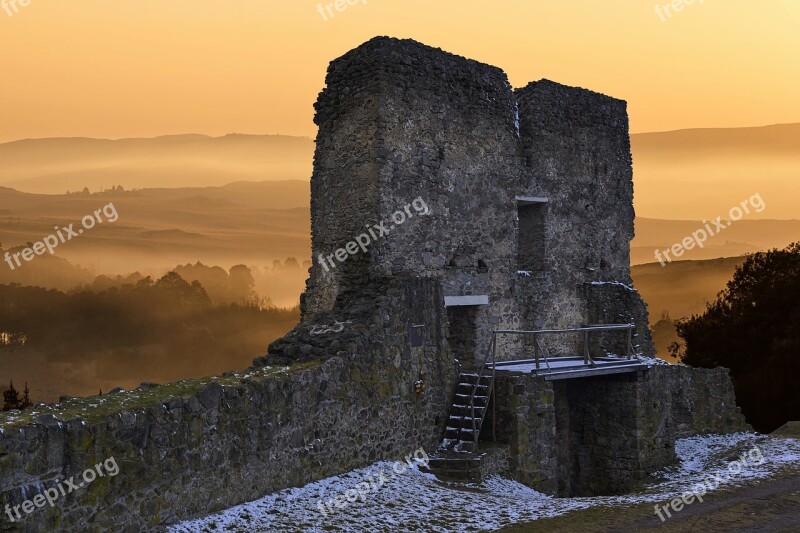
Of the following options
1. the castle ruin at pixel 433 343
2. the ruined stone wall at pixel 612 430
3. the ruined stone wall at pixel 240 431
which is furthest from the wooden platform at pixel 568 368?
the ruined stone wall at pixel 240 431

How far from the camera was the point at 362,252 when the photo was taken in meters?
14.8

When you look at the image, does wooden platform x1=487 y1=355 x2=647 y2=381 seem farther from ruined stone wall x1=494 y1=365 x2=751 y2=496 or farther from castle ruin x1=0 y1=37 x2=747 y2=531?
ruined stone wall x1=494 y1=365 x2=751 y2=496

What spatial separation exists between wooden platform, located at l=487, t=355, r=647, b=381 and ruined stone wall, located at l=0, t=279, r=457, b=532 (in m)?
1.73

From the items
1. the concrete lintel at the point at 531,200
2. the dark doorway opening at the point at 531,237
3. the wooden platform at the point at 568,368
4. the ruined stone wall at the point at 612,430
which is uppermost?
the concrete lintel at the point at 531,200

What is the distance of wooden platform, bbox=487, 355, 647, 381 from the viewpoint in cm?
1471

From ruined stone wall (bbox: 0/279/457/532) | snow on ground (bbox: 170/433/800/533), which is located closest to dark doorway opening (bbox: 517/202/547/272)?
ruined stone wall (bbox: 0/279/457/532)

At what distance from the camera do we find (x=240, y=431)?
9953mm

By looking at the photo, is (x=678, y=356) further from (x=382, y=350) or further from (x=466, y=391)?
(x=382, y=350)

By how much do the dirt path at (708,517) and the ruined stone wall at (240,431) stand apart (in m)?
3.27

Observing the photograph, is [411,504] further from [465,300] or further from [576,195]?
[576,195]

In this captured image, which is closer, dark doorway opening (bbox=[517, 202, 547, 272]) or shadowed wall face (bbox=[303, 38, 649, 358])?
shadowed wall face (bbox=[303, 38, 649, 358])

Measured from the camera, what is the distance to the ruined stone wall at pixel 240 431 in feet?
25.8

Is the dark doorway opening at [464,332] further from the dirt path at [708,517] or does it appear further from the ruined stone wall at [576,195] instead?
the dirt path at [708,517]

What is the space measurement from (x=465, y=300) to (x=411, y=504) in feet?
19.9
